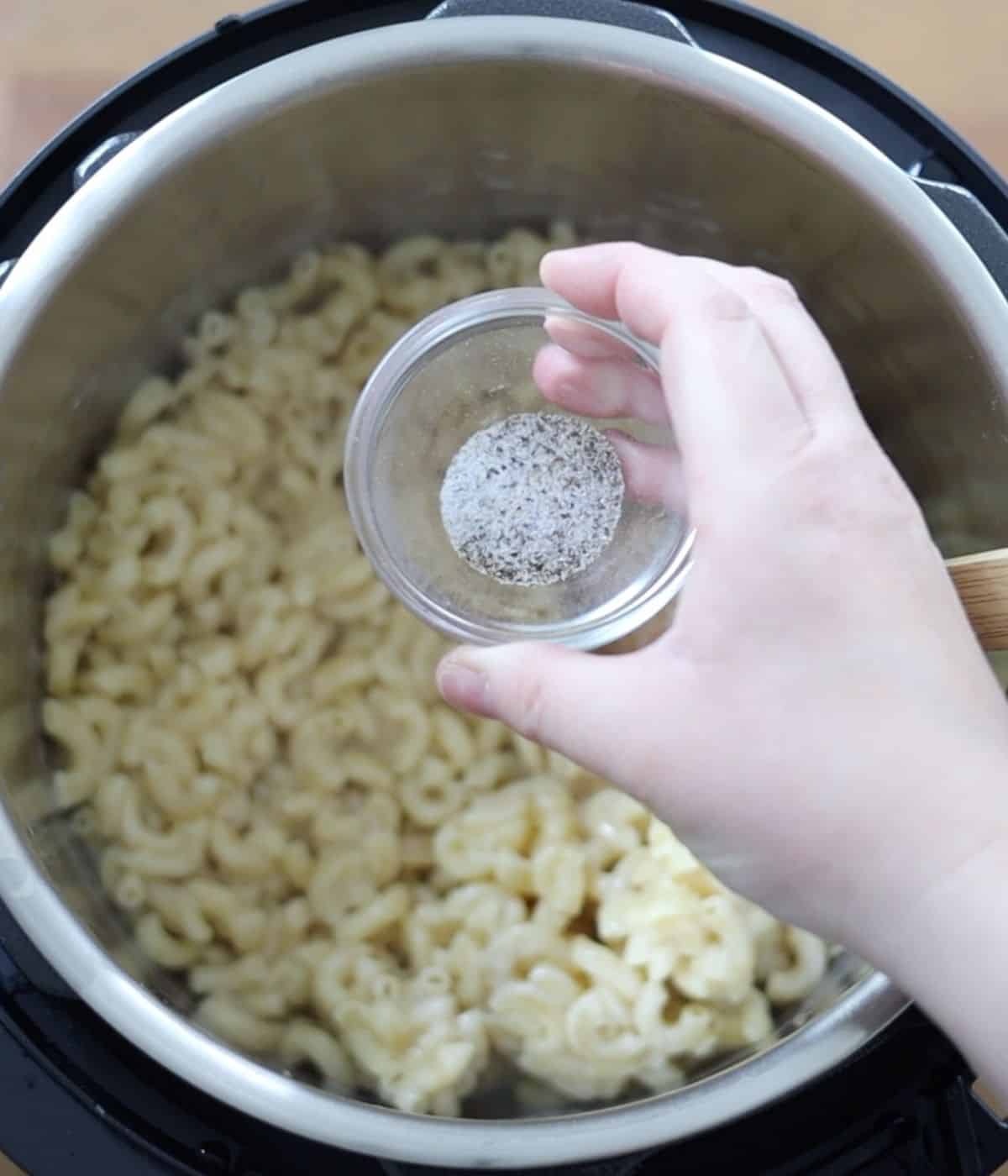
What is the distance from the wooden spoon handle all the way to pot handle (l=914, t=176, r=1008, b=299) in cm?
26

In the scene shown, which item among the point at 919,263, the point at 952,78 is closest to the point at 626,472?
the point at 919,263

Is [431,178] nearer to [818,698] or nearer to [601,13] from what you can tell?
[601,13]

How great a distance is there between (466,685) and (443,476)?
13.2 inches

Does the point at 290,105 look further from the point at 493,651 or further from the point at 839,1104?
the point at 839,1104

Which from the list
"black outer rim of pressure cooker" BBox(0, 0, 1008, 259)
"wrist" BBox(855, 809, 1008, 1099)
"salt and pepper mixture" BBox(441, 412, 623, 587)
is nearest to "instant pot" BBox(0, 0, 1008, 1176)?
"black outer rim of pressure cooker" BBox(0, 0, 1008, 259)

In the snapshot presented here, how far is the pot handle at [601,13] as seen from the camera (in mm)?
892

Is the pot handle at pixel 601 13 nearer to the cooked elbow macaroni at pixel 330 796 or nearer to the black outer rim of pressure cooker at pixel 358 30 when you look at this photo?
the black outer rim of pressure cooker at pixel 358 30

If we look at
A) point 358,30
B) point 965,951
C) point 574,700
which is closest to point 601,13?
point 358,30

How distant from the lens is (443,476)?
99cm

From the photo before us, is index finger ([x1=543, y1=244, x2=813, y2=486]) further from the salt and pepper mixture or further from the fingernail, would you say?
the salt and pepper mixture

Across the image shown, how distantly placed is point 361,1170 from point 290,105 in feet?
2.42

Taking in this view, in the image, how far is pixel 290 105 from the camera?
2.88ft

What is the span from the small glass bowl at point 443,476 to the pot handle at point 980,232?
0.77ft

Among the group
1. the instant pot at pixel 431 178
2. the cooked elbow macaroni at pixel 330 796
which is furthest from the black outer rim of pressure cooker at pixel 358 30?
the cooked elbow macaroni at pixel 330 796
